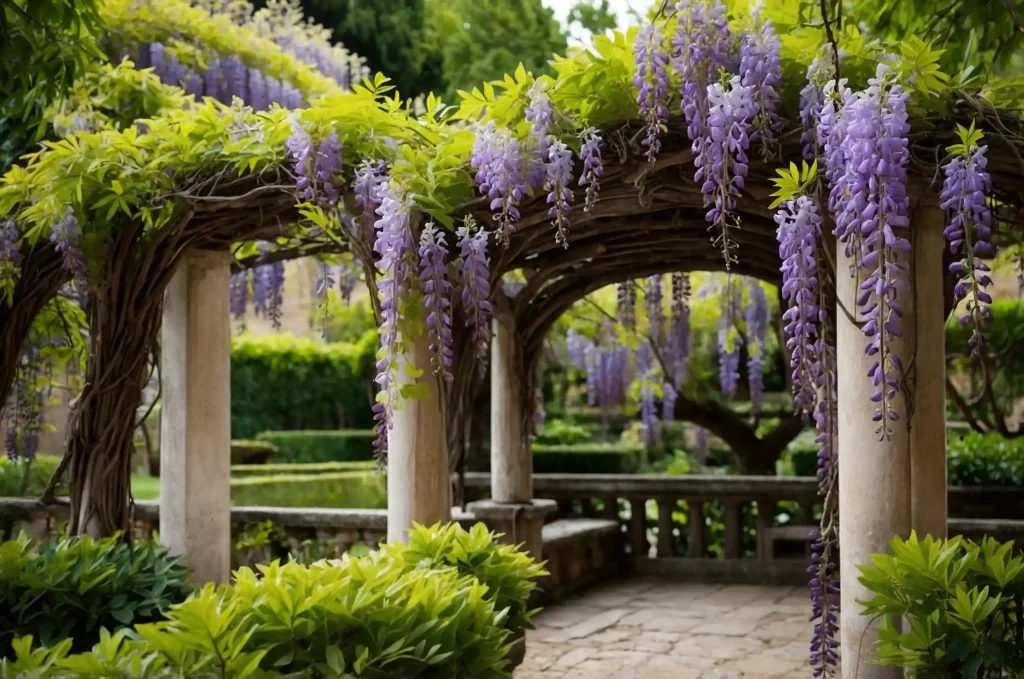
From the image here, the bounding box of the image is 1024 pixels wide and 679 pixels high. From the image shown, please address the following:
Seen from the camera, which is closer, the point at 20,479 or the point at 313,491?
the point at 20,479

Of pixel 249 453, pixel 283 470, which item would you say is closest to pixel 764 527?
pixel 283 470

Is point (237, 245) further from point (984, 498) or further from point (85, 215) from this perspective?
point (984, 498)

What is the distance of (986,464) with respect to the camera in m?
7.79

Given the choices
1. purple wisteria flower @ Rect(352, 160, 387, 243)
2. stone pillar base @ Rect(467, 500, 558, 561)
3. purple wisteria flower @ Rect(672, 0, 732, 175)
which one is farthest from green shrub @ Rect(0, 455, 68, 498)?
purple wisteria flower @ Rect(672, 0, 732, 175)

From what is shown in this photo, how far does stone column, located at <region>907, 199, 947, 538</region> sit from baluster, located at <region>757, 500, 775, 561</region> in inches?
162

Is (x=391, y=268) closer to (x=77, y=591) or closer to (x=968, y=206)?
(x=77, y=591)

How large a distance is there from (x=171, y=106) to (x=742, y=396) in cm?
1155

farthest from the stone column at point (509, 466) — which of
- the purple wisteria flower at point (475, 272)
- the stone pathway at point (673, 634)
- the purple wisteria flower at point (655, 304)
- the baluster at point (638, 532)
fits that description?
the purple wisteria flower at point (475, 272)

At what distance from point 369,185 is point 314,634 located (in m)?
1.88

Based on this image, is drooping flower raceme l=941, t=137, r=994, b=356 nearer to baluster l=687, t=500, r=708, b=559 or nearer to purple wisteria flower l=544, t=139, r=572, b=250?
purple wisteria flower l=544, t=139, r=572, b=250

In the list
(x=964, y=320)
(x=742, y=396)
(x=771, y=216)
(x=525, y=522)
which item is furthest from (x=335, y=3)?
(x=964, y=320)

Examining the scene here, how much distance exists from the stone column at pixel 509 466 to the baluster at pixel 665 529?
1.64 m

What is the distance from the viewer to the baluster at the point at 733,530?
769 cm

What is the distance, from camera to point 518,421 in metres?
6.31
